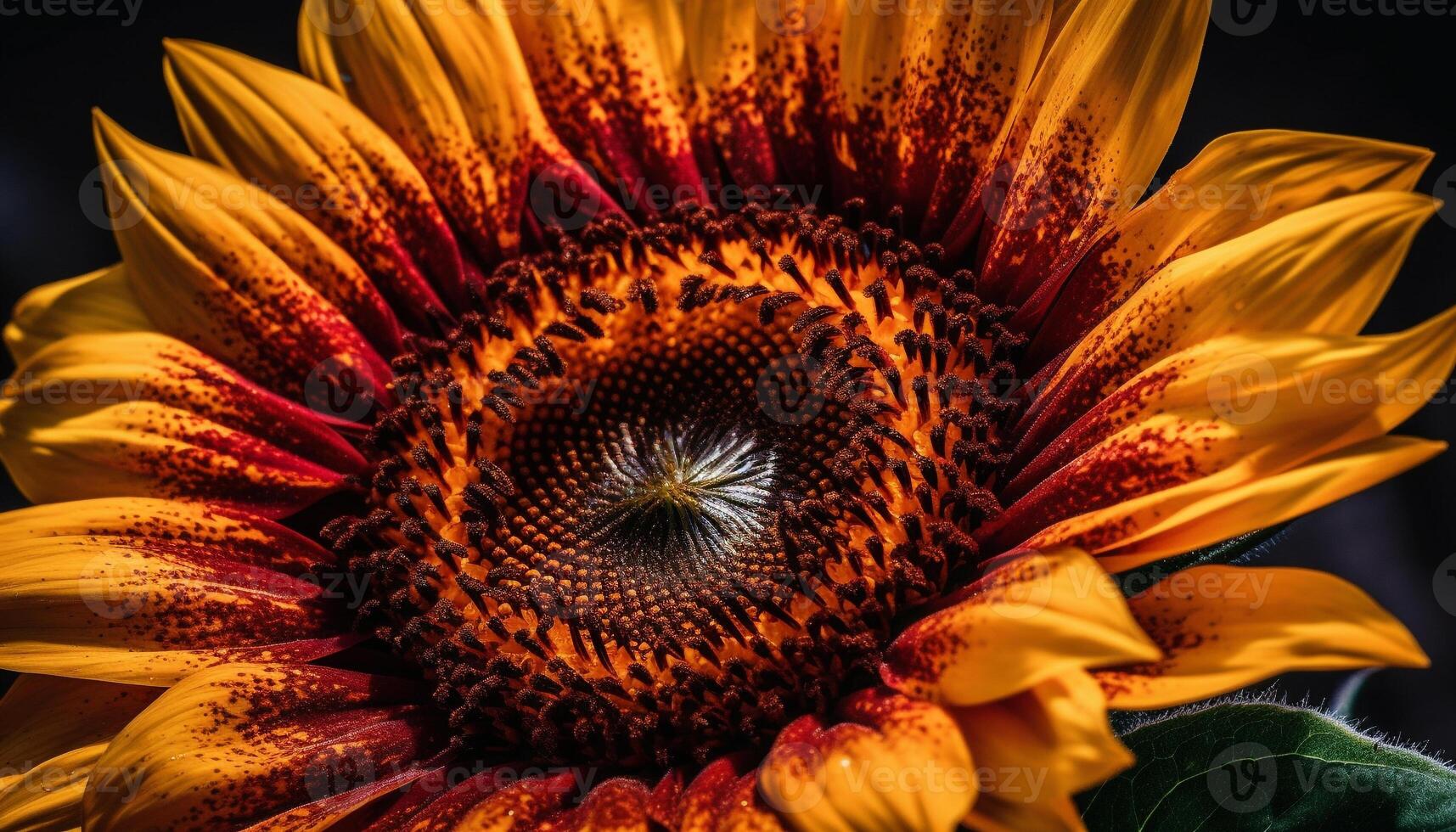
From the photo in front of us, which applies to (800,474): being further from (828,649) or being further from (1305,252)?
(1305,252)

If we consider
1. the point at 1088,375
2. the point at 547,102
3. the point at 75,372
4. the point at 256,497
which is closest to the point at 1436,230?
the point at 1088,375

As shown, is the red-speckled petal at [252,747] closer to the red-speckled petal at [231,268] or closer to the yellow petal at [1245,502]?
the red-speckled petal at [231,268]

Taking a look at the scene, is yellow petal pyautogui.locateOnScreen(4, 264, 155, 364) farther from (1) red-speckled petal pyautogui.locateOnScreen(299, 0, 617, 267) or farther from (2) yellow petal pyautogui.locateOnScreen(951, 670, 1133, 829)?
(2) yellow petal pyautogui.locateOnScreen(951, 670, 1133, 829)

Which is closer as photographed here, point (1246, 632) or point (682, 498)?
point (1246, 632)

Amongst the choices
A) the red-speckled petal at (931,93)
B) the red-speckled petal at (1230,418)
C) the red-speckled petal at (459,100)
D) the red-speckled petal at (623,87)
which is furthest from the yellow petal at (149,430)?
the red-speckled petal at (1230,418)

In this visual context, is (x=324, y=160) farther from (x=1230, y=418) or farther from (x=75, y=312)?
(x=1230, y=418)

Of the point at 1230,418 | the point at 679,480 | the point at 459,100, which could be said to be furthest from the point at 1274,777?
the point at 459,100

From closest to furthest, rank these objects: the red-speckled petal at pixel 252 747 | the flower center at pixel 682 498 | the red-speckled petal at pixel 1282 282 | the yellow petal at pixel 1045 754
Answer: the yellow petal at pixel 1045 754 → the red-speckled petal at pixel 1282 282 → the red-speckled petal at pixel 252 747 → the flower center at pixel 682 498
